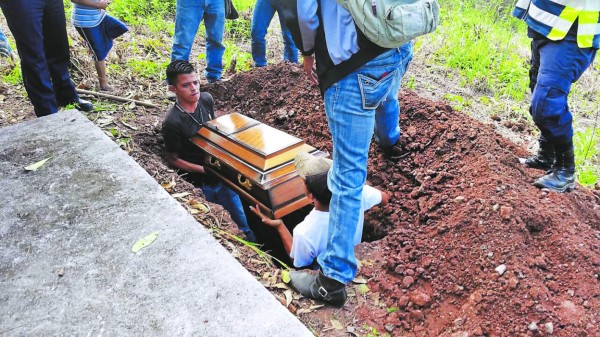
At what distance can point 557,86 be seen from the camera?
2.64 meters

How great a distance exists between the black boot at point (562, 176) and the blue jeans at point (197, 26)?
10.9 feet

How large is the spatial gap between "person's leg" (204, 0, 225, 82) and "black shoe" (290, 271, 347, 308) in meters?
3.19

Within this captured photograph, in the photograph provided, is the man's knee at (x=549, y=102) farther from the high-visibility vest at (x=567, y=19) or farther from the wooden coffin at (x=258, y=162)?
the wooden coffin at (x=258, y=162)

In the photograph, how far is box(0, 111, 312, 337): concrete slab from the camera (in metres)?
1.64

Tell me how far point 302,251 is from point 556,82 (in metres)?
1.82

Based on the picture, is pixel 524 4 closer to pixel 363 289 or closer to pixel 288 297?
pixel 363 289

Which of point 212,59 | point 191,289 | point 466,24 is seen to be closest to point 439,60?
point 466,24

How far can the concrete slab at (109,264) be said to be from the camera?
1.64 meters

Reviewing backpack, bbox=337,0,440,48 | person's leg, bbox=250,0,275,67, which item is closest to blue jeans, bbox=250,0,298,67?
person's leg, bbox=250,0,275,67

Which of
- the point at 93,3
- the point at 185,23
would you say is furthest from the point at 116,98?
the point at 185,23

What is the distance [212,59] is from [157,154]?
5.37 feet

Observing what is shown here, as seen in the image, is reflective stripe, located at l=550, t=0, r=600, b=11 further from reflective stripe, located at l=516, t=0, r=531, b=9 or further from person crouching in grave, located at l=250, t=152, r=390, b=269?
person crouching in grave, located at l=250, t=152, r=390, b=269

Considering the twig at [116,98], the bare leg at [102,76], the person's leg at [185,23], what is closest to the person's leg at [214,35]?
the person's leg at [185,23]

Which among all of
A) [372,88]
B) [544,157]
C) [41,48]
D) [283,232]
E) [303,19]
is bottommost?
[283,232]
